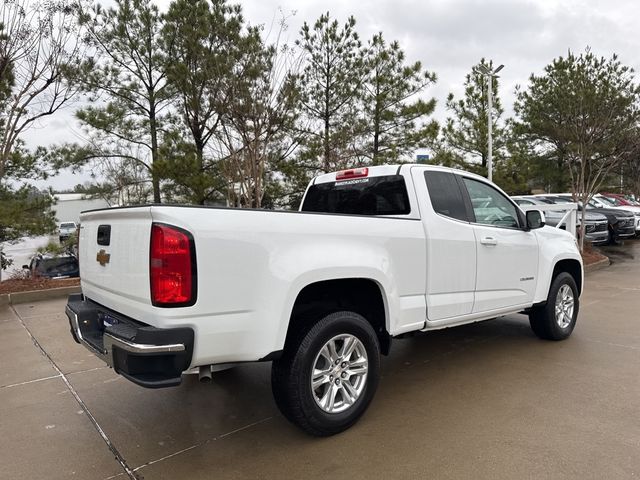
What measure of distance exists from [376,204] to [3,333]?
530 centimetres

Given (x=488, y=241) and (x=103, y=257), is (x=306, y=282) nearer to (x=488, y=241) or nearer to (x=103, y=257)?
(x=103, y=257)

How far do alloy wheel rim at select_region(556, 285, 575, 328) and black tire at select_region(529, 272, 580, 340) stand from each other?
3 cm

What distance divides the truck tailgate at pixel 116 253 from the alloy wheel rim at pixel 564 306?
4424 millimetres

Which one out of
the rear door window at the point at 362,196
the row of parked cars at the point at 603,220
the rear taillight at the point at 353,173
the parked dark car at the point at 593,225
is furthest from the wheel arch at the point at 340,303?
the parked dark car at the point at 593,225

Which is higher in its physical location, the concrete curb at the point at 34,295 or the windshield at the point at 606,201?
the windshield at the point at 606,201

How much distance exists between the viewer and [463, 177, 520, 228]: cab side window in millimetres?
4371

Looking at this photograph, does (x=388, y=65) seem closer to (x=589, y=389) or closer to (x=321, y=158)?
(x=321, y=158)

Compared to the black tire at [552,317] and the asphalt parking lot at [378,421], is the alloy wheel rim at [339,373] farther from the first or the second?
the black tire at [552,317]

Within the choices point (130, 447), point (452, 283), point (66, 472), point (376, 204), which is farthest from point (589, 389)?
point (66, 472)

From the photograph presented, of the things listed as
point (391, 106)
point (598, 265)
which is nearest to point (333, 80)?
point (391, 106)

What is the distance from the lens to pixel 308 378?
115 inches

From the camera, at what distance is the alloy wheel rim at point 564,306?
5219 mm

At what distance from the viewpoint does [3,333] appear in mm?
6160

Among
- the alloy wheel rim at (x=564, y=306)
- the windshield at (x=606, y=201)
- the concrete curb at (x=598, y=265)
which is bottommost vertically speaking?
the concrete curb at (x=598, y=265)
